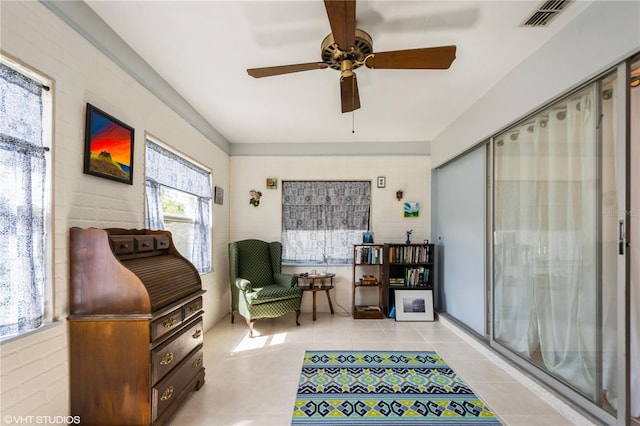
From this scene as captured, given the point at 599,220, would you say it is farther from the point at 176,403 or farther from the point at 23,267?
the point at 23,267

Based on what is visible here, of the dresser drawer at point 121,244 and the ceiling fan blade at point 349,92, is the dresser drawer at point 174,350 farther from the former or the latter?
the ceiling fan blade at point 349,92

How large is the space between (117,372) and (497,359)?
10.00 feet

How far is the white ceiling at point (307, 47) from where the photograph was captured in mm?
1902

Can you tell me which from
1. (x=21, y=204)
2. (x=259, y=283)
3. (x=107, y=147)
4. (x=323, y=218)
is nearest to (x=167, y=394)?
(x=21, y=204)

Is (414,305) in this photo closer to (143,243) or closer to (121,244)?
(143,243)

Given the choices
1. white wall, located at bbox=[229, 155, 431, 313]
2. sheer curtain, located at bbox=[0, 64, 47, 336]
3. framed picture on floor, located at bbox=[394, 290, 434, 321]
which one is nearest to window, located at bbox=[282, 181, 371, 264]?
white wall, located at bbox=[229, 155, 431, 313]

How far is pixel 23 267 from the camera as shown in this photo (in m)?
1.53

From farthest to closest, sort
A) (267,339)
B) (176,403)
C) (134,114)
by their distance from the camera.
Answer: (267,339), (134,114), (176,403)

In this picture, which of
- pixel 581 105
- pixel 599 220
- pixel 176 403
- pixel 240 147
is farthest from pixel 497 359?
pixel 240 147

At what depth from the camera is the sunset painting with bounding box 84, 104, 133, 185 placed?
1.90 m

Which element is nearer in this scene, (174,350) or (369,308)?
(174,350)
